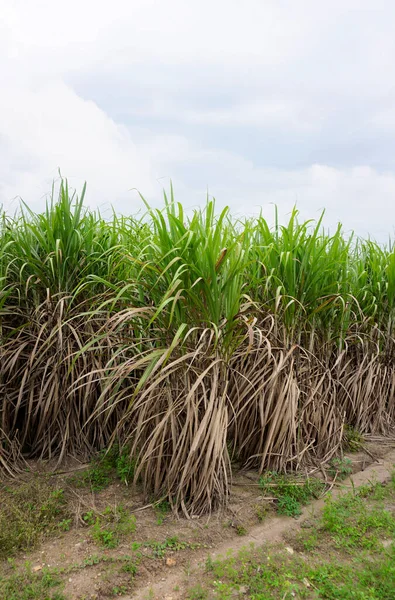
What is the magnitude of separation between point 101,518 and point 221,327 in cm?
122

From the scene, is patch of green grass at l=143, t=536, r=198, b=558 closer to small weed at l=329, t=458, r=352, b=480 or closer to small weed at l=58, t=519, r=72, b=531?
small weed at l=58, t=519, r=72, b=531

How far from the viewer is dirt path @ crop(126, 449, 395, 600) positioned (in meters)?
2.21

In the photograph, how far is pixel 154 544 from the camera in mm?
2475

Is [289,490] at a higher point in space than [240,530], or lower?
higher

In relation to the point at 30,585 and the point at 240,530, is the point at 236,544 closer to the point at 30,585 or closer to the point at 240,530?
the point at 240,530

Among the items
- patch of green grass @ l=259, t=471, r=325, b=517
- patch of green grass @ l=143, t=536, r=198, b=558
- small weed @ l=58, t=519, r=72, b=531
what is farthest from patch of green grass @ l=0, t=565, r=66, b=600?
patch of green grass @ l=259, t=471, r=325, b=517

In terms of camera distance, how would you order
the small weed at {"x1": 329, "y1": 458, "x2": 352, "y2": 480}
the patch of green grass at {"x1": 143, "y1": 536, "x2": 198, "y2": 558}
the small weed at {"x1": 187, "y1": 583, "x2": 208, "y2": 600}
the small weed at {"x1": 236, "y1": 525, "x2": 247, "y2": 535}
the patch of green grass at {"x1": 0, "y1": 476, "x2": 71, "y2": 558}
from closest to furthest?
1. the small weed at {"x1": 187, "y1": 583, "x2": 208, "y2": 600}
2. the patch of green grass at {"x1": 143, "y1": 536, "x2": 198, "y2": 558}
3. the patch of green grass at {"x1": 0, "y1": 476, "x2": 71, "y2": 558}
4. the small weed at {"x1": 236, "y1": 525, "x2": 247, "y2": 535}
5. the small weed at {"x1": 329, "y1": 458, "x2": 352, "y2": 480}

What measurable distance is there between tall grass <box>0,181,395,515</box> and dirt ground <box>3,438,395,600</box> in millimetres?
133

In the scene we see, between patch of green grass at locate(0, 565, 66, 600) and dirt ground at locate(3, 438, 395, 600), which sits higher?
dirt ground at locate(3, 438, 395, 600)

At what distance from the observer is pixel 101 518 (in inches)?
107

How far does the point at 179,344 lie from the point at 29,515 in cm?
125

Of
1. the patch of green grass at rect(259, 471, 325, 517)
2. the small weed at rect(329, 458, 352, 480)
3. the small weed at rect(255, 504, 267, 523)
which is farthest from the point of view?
the small weed at rect(329, 458, 352, 480)

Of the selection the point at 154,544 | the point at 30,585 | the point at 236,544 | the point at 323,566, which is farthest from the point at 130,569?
the point at 323,566

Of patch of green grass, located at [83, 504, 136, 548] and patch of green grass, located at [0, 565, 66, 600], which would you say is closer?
patch of green grass, located at [0, 565, 66, 600]
